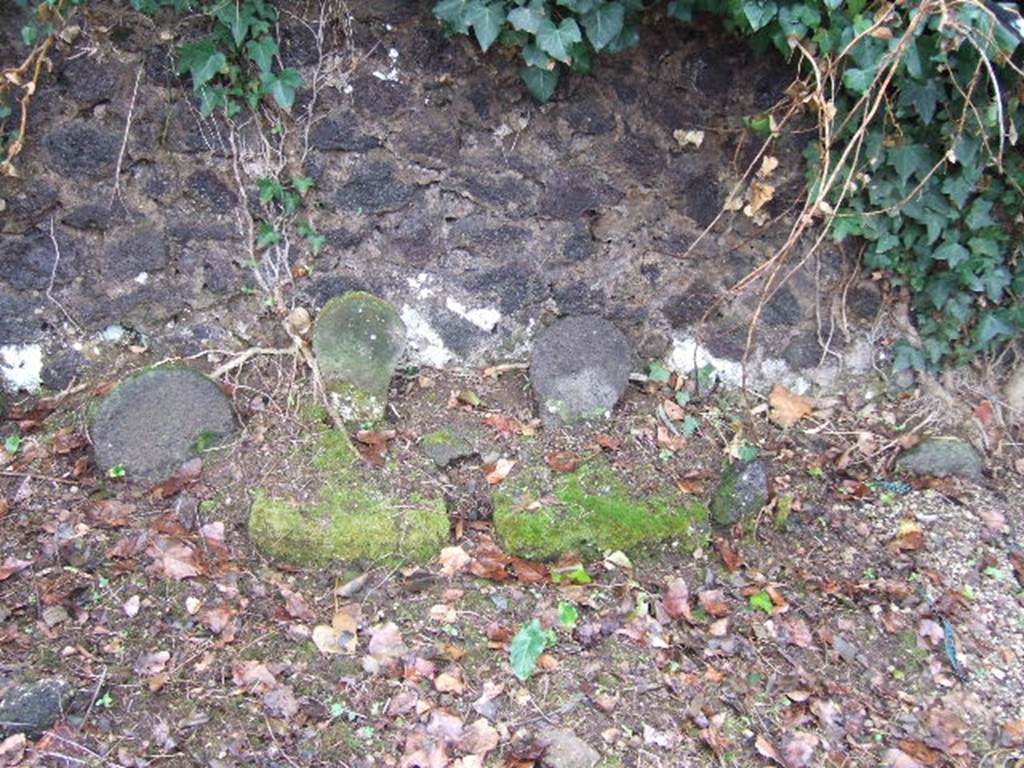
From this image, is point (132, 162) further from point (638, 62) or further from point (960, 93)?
point (960, 93)

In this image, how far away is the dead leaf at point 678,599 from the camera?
2.88 m

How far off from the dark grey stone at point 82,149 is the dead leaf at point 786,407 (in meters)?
2.66

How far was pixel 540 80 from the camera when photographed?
10.2ft

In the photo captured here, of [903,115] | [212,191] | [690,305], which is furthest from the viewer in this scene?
[690,305]

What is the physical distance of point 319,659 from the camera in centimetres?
260

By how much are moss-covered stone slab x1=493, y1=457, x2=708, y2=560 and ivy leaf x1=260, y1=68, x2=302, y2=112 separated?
1.53 meters

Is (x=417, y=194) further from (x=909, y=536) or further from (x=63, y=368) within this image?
(x=909, y=536)

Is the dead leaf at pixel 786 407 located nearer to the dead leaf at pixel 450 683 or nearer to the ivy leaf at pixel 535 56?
the ivy leaf at pixel 535 56

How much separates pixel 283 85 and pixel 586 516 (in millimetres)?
1800

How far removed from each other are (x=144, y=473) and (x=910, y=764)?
8.49ft

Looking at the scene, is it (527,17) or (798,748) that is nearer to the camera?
→ (798,748)

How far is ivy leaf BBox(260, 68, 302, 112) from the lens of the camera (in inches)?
120

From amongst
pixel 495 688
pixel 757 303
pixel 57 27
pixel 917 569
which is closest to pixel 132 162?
pixel 57 27

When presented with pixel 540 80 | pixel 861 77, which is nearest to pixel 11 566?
pixel 540 80
